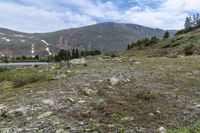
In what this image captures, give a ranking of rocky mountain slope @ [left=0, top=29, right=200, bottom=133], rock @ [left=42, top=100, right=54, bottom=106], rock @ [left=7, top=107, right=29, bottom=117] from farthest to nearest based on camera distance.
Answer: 1. rock @ [left=42, top=100, right=54, bottom=106]
2. rock @ [left=7, top=107, right=29, bottom=117]
3. rocky mountain slope @ [left=0, top=29, right=200, bottom=133]

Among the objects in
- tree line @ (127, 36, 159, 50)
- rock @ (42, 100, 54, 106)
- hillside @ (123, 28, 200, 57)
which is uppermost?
tree line @ (127, 36, 159, 50)

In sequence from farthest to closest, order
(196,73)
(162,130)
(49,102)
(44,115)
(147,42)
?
(147,42) → (196,73) → (49,102) → (44,115) → (162,130)

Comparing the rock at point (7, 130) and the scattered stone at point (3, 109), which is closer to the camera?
the rock at point (7, 130)

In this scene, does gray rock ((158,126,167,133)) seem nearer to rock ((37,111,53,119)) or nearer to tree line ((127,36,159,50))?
rock ((37,111,53,119))

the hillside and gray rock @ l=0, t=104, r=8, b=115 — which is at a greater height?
the hillside

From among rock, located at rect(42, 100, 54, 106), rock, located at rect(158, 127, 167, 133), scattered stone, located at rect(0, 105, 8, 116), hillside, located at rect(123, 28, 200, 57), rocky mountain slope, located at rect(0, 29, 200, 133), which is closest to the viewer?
rock, located at rect(158, 127, 167, 133)

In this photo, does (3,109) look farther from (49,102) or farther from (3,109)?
(49,102)

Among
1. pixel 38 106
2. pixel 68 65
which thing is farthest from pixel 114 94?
pixel 68 65

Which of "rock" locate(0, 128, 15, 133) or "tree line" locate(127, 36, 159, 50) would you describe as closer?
"rock" locate(0, 128, 15, 133)

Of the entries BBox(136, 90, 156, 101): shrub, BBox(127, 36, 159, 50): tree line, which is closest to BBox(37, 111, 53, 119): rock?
BBox(136, 90, 156, 101): shrub

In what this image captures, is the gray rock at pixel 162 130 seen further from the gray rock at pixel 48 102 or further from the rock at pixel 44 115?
the gray rock at pixel 48 102

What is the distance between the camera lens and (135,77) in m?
20.8

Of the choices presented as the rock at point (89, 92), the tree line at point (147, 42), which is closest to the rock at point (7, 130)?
the rock at point (89, 92)

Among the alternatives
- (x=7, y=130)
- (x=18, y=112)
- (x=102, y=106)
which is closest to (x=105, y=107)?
(x=102, y=106)
